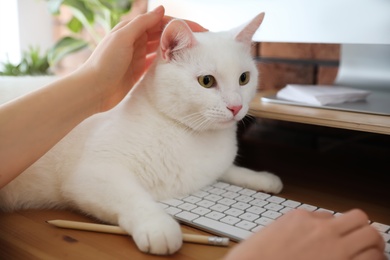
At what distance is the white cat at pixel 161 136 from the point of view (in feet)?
2.47

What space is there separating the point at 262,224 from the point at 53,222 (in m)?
0.37

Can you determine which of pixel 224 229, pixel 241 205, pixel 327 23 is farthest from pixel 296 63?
pixel 224 229

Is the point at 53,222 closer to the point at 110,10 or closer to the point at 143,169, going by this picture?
the point at 143,169

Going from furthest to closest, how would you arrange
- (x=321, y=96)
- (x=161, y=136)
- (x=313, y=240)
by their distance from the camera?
(x=321, y=96) < (x=161, y=136) < (x=313, y=240)

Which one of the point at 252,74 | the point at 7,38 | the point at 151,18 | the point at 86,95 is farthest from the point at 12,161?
the point at 7,38

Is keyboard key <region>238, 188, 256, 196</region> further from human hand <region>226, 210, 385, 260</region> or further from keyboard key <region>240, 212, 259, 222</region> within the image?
human hand <region>226, 210, 385, 260</region>

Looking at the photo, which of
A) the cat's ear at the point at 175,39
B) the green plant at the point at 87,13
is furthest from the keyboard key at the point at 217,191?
the green plant at the point at 87,13

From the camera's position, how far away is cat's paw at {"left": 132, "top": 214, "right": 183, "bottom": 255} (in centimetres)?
57

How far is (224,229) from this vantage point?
637 millimetres

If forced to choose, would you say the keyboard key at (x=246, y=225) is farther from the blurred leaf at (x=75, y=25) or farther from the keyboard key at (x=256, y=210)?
the blurred leaf at (x=75, y=25)

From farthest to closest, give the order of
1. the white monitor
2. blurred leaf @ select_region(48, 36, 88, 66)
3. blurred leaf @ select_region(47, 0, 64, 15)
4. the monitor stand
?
blurred leaf @ select_region(48, 36, 88, 66) → blurred leaf @ select_region(47, 0, 64, 15) → the monitor stand → the white monitor

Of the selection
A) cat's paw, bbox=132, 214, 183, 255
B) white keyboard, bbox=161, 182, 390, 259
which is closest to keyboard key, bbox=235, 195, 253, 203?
white keyboard, bbox=161, 182, 390, 259

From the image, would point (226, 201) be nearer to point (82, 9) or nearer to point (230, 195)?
point (230, 195)

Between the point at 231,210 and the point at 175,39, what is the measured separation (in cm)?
37
